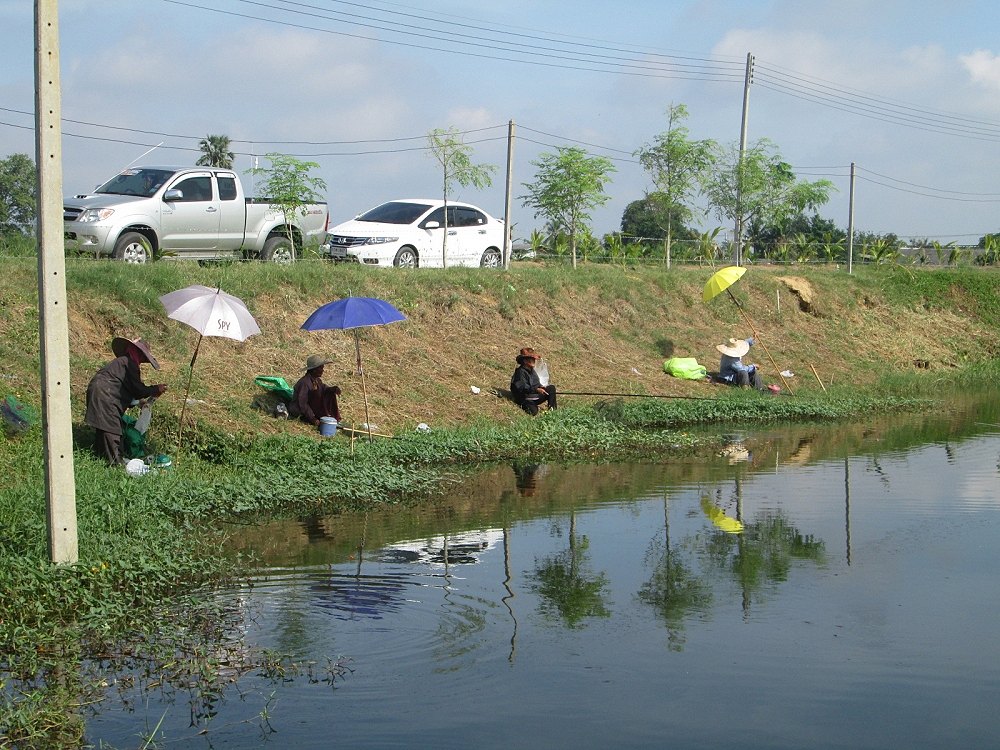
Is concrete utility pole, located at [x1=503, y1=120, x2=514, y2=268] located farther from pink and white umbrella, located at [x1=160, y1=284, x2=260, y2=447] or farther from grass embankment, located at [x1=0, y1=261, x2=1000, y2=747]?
pink and white umbrella, located at [x1=160, y1=284, x2=260, y2=447]

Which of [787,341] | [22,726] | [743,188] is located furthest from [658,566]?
[743,188]

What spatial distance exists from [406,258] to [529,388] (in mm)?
7015

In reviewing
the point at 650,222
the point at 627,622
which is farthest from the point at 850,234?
the point at 627,622

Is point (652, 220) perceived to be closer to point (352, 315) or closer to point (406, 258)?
point (406, 258)

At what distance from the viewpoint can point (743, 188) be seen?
30797 mm

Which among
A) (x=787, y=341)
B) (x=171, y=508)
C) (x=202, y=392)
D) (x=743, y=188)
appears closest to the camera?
(x=171, y=508)

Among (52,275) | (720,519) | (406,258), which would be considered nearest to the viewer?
(52,275)

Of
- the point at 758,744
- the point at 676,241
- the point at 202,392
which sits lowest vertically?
the point at 758,744

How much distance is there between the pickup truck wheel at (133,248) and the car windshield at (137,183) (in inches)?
31.3

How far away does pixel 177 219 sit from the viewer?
18.9m

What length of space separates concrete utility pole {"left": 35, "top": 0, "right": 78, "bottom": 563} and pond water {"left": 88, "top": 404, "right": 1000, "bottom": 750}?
5.35ft

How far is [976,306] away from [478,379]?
20.1 metres

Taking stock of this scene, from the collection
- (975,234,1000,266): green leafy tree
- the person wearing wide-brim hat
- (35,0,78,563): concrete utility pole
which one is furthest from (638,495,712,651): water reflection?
(975,234,1000,266): green leafy tree

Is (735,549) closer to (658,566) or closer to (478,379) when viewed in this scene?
(658,566)
